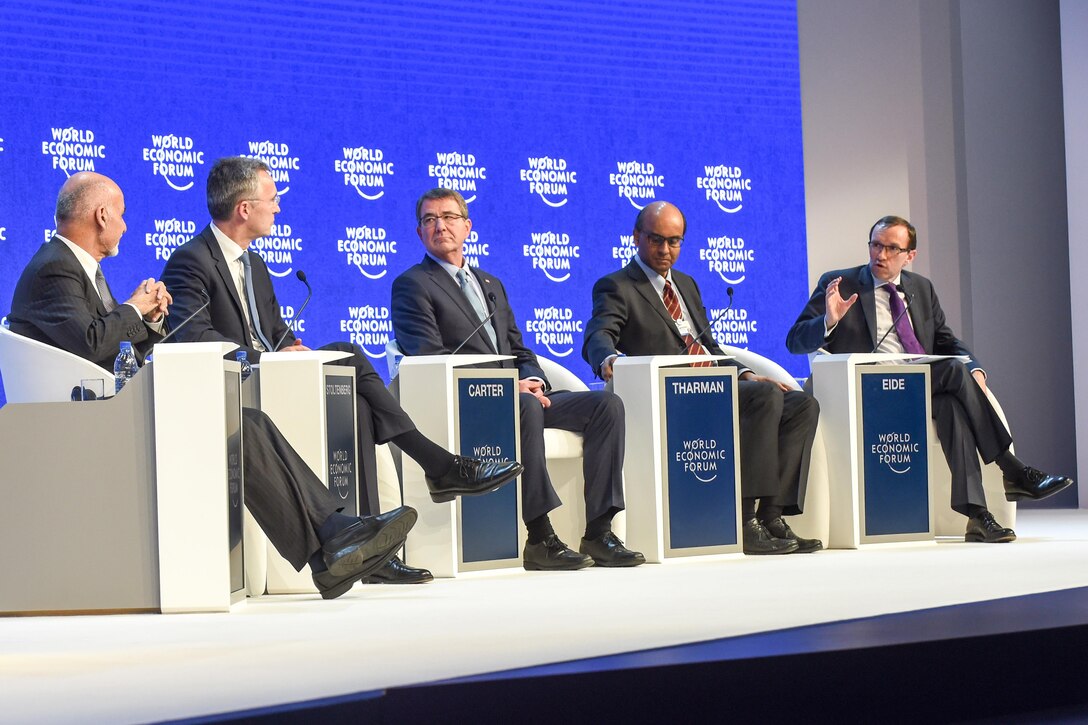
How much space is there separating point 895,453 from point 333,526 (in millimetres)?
2463

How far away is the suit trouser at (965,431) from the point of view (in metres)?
5.08

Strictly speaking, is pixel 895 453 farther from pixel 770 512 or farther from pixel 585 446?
pixel 585 446

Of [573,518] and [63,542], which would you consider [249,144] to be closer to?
[573,518]

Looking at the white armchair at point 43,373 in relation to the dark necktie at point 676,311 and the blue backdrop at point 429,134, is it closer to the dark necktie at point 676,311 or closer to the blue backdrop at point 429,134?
the blue backdrop at point 429,134

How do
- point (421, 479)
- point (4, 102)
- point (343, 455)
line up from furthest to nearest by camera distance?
1. point (4, 102)
2. point (421, 479)
3. point (343, 455)

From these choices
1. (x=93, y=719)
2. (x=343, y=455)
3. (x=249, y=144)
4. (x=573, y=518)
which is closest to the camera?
(x=93, y=719)

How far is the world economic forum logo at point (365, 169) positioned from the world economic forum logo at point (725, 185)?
1512 mm

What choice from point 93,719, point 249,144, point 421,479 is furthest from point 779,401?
point 93,719

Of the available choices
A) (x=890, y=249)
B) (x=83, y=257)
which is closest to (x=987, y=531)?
(x=890, y=249)

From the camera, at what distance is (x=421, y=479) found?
4.31 metres

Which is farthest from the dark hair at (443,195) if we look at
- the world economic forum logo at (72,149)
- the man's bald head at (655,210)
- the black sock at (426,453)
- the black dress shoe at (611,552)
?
the world economic forum logo at (72,149)

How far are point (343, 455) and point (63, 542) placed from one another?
0.92m

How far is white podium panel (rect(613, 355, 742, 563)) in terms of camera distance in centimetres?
465

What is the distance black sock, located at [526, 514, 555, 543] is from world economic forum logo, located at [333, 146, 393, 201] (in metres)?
1.86
